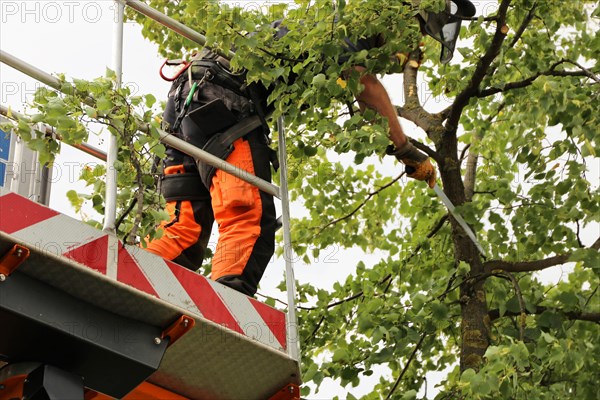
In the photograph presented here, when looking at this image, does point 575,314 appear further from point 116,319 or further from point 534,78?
point 116,319

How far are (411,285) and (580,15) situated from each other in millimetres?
2570

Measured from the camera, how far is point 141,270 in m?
3.81

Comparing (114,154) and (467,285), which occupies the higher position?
(467,285)

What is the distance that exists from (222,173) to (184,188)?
0.46 m

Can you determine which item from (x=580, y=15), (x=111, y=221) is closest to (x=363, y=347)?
(x=580, y=15)

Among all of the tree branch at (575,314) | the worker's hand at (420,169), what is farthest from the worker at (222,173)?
the tree branch at (575,314)

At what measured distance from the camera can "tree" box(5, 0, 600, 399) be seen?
5879mm

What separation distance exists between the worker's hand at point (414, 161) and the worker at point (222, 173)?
14.1 inches

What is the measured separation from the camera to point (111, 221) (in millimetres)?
3842

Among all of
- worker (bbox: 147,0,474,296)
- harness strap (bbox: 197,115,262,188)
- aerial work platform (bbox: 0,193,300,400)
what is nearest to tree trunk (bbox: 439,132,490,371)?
worker (bbox: 147,0,474,296)

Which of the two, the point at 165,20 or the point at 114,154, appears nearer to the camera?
the point at 114,154

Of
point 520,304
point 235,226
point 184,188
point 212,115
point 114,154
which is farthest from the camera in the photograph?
point 520,304

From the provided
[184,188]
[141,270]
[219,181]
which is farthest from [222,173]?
[141,270]

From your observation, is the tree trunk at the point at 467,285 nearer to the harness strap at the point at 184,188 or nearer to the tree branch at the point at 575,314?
the tree branch at the point at 575,314
